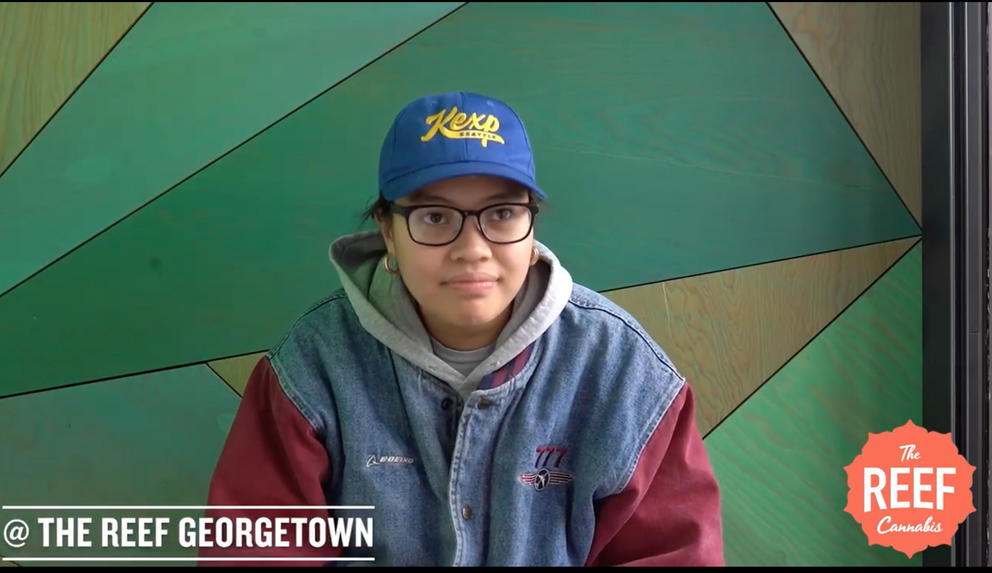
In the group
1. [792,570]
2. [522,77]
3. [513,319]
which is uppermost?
[522,77]

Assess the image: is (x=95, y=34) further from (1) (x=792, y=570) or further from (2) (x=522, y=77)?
(1) (x=792, y=570)

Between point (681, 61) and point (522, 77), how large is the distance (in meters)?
0.34

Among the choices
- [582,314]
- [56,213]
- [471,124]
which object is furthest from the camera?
[56,213]

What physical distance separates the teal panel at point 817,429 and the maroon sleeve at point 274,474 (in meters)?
0.90

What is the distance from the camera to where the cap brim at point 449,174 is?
137 centimetres

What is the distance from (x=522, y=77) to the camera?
195 cm

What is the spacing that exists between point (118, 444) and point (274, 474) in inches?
24.0

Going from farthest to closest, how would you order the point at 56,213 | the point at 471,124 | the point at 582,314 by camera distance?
1. the point at 56,213
2. the point at 582,314
3. the point at 471,124

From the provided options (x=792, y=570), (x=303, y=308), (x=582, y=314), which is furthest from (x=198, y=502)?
(x=792, y=570)

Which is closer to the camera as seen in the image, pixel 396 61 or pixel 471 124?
pixel 471 124

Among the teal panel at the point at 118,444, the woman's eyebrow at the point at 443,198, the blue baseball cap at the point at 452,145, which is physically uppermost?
the blue baseball cap at the point at 452,145

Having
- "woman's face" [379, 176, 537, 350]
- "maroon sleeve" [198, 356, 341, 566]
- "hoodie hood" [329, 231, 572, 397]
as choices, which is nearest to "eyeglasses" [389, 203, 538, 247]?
"woman's face" [379, 176, 537, 350]

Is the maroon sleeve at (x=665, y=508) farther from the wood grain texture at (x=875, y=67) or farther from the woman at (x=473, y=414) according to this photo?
the wood grain texture at (x=875, y=67)

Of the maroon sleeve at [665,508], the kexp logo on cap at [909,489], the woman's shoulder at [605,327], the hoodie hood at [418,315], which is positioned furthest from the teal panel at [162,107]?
the kexp logo on cap at [909,489]
